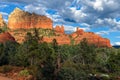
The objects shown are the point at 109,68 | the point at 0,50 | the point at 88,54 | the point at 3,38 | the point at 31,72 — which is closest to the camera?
the point at 31,72

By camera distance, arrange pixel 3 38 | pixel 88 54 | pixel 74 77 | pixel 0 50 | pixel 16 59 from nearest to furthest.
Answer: pixel 74 77, pixel 16 59, pixel 0 50, pixel 88 54, pixel 3 38

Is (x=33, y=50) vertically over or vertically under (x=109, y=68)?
over

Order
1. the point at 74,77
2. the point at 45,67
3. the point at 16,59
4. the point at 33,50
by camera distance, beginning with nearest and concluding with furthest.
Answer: the point at 74,77
the point at 45,67
the point at 33,50
the point at 16,59

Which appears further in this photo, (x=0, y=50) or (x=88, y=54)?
(x=88, y=54)

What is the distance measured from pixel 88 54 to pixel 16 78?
4937 centimetres

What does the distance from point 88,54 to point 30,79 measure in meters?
49.4

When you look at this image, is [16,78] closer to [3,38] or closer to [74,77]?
[74,77]

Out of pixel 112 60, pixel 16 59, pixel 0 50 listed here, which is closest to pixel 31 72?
pixel 16 59

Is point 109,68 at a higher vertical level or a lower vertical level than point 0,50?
lower

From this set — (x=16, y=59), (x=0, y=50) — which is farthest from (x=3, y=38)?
(x=16, y=59)

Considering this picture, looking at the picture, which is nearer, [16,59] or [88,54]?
[16,59]

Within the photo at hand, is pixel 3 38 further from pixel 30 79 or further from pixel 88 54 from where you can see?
pixel 30 79

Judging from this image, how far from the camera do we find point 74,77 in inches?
1273

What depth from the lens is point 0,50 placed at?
3002 inches
